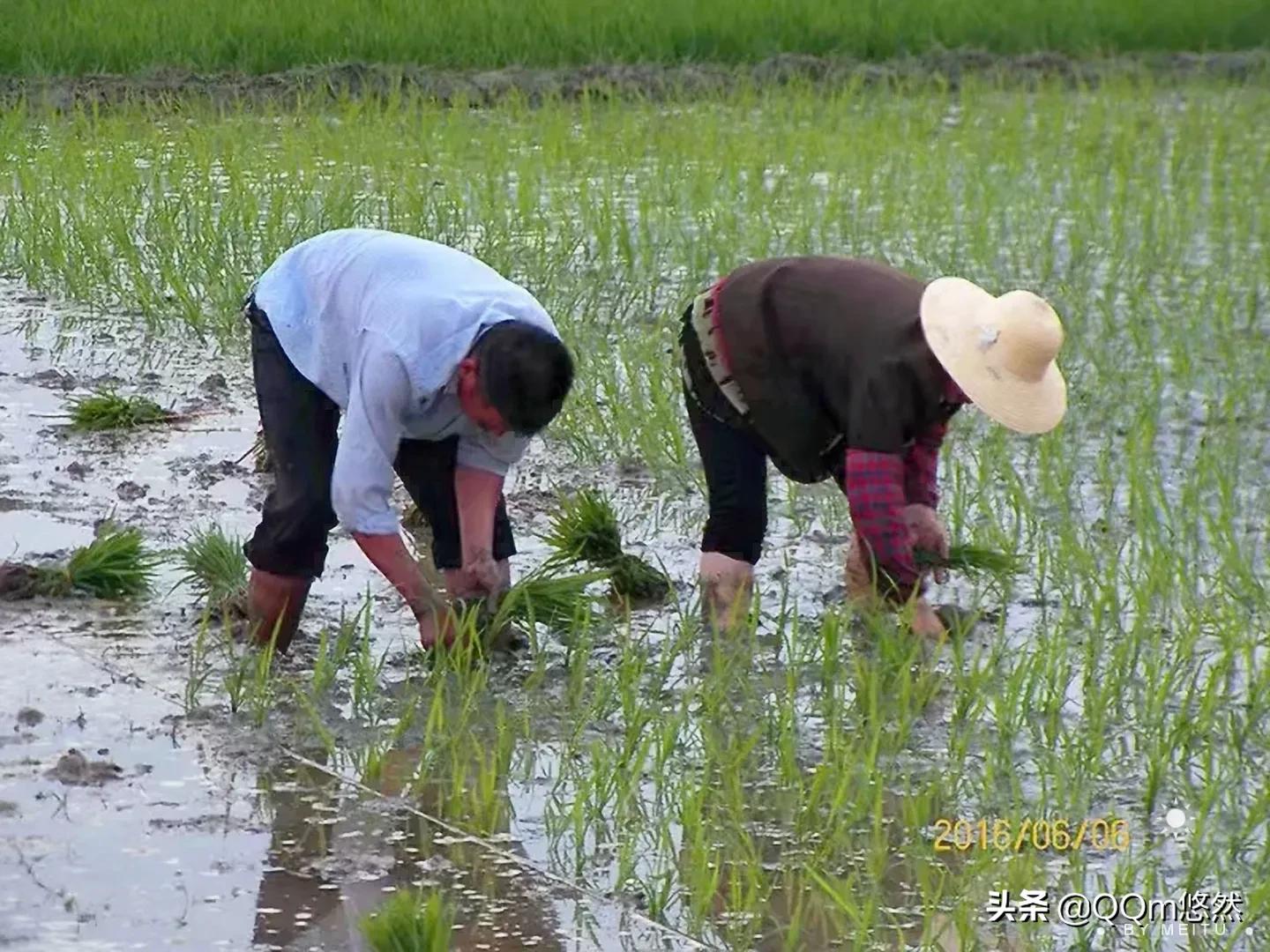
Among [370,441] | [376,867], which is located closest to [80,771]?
[376,867]

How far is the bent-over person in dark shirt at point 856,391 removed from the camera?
336 cm

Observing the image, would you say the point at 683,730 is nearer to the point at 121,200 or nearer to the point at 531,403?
the point at 531,403

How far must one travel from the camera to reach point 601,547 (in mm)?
4344

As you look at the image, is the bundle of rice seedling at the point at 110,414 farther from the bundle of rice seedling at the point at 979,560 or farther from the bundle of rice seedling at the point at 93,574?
the bundle of rice seedling at the point at 979,560

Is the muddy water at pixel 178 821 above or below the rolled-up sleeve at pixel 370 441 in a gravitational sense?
below

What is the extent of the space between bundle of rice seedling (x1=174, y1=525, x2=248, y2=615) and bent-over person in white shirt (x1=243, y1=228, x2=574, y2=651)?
22cm

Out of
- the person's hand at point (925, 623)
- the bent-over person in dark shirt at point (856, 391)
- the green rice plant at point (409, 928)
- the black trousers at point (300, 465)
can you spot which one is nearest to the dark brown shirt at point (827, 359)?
the bent-over person in dark shirt at point (856, 391)

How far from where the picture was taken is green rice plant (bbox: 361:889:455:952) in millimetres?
2605

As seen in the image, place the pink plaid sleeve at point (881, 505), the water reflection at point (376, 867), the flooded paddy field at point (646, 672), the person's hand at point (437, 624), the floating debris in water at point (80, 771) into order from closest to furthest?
the water reflection at point (376, 867)
the flooded paddy field at point (646, 672)
the floating debris in water at point (80, 771)
the pink plaid sleeve at point (881, 505)
the person's hand at point (437, 624)

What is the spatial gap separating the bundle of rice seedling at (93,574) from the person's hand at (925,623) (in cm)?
149

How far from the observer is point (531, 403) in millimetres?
3223

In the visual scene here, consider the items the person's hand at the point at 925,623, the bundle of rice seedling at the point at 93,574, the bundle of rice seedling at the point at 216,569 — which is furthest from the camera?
the bundle of rice seedling at the point at 93,574

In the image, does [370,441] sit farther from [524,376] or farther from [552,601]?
[552,601]

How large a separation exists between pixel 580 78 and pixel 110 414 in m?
6.00
